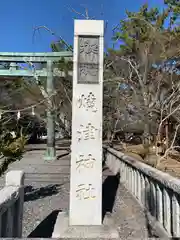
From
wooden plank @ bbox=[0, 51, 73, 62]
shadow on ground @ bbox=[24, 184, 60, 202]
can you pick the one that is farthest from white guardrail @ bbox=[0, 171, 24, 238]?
wooden plank @ bbox=[0, 51, 73, 62]

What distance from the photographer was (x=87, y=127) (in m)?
3.50

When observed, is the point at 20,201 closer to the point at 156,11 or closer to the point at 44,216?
the point at 44,216

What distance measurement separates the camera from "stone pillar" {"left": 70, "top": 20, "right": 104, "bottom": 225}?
11.3ft

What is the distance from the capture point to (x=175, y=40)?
957 cm

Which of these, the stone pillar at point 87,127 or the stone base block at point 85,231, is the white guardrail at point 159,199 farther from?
the stone pillar at point 87,127

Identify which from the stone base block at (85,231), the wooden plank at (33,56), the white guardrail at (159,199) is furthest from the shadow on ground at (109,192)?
the wooden plank at (33,56)

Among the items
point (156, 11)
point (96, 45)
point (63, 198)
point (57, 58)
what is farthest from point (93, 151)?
point (156, 11)

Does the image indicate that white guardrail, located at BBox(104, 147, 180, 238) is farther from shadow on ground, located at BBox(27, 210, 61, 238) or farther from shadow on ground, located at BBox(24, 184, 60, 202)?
shadow on ground, located at BBox(24, 184, 60, 202)

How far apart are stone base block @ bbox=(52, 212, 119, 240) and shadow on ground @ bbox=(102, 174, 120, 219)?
0.35 metres

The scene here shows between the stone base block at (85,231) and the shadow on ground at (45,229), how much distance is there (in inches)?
17.5

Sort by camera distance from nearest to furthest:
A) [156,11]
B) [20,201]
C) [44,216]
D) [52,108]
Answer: [20,201]
[44,216]
[52,108]
[156,11]

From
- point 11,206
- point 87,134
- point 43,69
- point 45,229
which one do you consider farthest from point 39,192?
point 43,69

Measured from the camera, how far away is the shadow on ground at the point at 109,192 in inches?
195

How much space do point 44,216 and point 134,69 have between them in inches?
259
